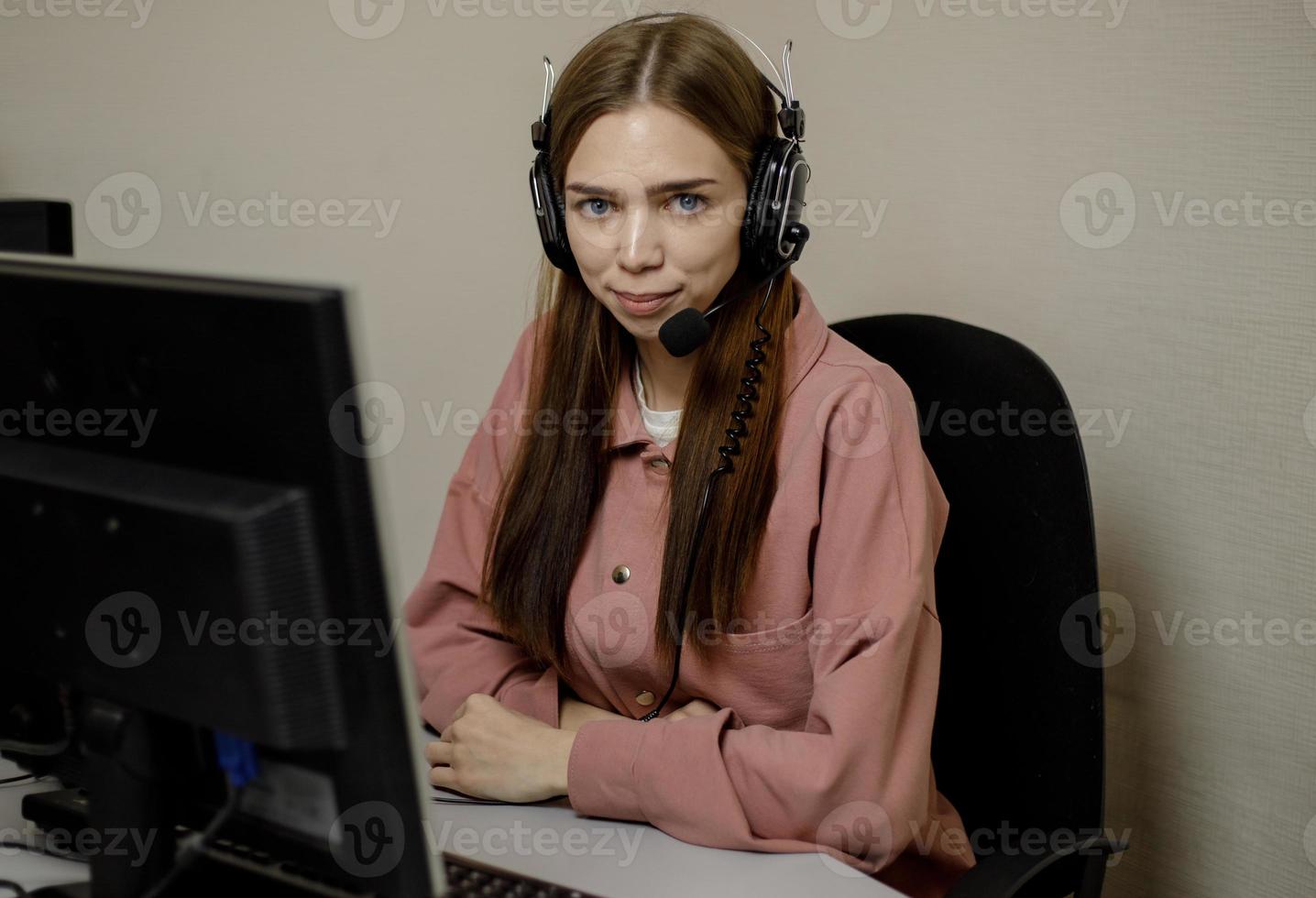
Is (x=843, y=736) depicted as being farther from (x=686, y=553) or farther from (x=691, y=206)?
(x=691, y=206)

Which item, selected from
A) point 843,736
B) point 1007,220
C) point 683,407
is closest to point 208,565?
point 843,736

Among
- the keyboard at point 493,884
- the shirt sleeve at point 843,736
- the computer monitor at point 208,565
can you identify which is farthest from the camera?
the shirt sleeve at point 843,736

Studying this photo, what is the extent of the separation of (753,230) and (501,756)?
21.8 inches

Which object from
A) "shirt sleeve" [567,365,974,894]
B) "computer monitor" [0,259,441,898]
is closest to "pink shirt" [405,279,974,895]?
"shirt sleeve" [567,365,974,894]

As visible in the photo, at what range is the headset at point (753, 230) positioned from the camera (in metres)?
1.14

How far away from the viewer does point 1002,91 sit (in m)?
1.50

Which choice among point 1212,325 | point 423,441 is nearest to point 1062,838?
point 1212,325

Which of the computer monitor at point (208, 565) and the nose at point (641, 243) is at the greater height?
the nose at point (641, 243)

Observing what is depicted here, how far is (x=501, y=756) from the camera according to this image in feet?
3.59

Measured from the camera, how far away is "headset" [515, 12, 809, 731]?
1.14 m

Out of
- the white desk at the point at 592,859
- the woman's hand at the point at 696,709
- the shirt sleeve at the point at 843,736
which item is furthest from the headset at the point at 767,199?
the white desk at the point at 592,859

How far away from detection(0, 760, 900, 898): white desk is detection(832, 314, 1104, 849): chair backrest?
278mm

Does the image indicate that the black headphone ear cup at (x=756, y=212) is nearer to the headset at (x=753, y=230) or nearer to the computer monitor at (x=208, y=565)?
the headset at (x=753, y=230)

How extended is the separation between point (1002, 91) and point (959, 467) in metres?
0.55
